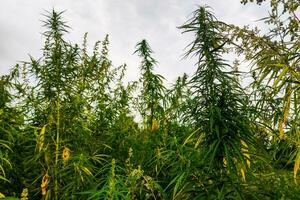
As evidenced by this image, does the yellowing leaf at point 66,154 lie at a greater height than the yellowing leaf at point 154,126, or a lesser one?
lesser

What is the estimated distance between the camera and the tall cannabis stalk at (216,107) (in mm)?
3807

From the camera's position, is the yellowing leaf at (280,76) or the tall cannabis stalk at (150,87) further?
the tall cannabis stalk at (150,87)

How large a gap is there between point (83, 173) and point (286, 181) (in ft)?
7.05

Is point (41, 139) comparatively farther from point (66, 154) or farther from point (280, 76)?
point (280, 76)

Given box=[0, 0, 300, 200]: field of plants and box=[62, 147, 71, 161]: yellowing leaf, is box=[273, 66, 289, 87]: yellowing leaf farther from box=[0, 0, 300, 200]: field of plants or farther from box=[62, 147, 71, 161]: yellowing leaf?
box=[62, 147, 71, 161]: yellowing leaf

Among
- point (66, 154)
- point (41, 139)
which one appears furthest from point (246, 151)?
point (41, 139)

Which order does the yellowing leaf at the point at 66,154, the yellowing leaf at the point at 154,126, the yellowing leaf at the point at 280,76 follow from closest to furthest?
the yellowing leaf at the point at 280,76, the yellowing leaf at the point at 66,154, the yellowing leaf at the point at 154,126

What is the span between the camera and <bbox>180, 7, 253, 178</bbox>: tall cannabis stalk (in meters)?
3.81

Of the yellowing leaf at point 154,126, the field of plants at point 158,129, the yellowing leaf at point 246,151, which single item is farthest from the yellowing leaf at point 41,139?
the yellowing leaf at point 246,151

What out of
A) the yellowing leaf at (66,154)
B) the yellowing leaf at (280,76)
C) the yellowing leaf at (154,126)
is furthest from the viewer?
the yellowing leaf at (154,126)

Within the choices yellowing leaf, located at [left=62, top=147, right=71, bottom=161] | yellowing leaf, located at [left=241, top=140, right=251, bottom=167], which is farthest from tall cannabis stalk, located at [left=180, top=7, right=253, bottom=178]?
yellowing leaf, located at [left=62, top=147, right=71, bottom=161]

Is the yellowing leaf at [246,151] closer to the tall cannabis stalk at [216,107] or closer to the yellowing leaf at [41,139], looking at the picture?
the tall cannabis stalk at [216,107]

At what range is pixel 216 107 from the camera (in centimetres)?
387

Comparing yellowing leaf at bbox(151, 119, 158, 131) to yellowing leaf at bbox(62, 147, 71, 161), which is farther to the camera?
yellowing leaf at bbox(151, 119, 158, 131)
